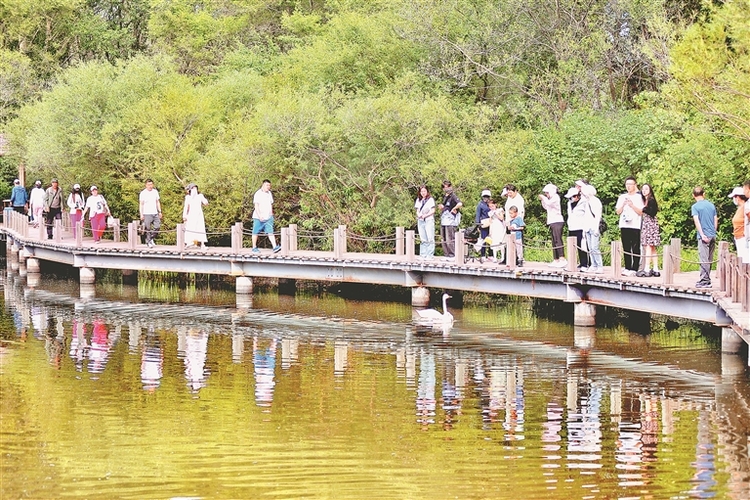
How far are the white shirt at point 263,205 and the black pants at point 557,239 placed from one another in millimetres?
7971

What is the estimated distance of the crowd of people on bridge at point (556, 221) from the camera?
77.7 feet

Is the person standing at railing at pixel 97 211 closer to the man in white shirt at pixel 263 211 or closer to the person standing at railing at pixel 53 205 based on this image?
the person standing at railing at pixel 53 205

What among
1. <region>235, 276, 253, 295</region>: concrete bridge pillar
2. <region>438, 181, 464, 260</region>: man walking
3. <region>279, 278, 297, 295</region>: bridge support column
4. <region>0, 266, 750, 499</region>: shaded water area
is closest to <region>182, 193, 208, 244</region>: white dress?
<region>235, 276, 253, 295</region>: concrete bridge pillar

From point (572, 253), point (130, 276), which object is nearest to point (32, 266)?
point (130, 276)

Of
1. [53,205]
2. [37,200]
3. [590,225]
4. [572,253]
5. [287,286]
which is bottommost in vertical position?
[287,286]

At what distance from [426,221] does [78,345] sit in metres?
8.83

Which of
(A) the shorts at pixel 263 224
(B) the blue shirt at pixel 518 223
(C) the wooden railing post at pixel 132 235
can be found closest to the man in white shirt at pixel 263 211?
(A) the shorts at pixel 263 224

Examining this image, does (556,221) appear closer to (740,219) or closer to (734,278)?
(740,219)

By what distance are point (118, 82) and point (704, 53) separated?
19940mm

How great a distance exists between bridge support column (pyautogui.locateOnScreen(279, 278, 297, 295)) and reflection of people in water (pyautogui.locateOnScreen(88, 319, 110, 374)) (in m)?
7.25

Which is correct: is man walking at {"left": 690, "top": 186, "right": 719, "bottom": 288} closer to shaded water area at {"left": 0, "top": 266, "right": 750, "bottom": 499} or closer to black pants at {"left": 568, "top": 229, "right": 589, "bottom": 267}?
shaded water area at {"left": 0, "top": 266, "right": 750, "bottom": 499}

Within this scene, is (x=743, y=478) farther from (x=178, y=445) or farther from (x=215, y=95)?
(x=215, y=95)

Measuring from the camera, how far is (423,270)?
3158 centimetres

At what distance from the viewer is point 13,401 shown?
20.0 meters
